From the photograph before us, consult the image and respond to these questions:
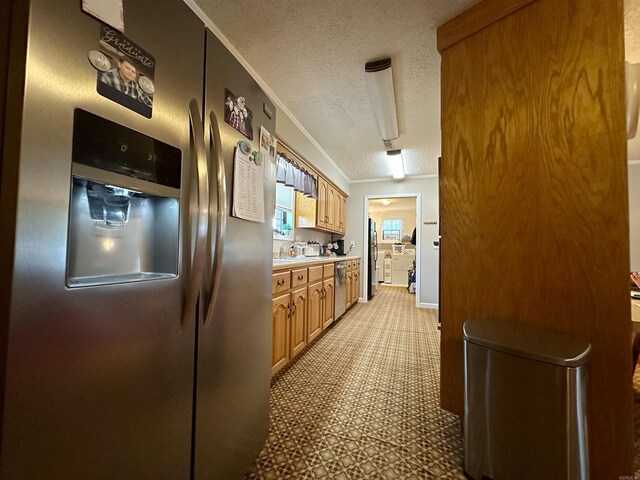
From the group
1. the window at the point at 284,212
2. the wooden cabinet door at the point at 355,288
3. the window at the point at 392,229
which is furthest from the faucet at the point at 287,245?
the window at the point at 392,229

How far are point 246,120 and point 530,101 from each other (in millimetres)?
1360

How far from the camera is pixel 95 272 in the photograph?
0.63m

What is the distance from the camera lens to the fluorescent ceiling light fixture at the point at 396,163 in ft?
11.7

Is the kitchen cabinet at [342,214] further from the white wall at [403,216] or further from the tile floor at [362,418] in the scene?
the white wall at [403,216]

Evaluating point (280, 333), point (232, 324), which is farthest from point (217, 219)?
point (280, 333)

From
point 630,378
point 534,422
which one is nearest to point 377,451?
point 534,422

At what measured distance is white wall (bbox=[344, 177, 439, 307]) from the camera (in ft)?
14.9

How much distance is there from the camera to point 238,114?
3.46 feet

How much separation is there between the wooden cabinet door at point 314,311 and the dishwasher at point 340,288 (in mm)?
556

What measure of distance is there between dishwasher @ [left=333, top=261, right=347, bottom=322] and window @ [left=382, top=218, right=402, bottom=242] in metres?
5.32

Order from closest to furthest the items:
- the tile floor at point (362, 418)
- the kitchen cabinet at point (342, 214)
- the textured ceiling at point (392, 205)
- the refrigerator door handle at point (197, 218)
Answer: the refrigerator door handle at point (197, 218), the tile floor at point (362, 418), the kitchen cabinet at point (342, 214), the textured ceiling at point (392, 205)

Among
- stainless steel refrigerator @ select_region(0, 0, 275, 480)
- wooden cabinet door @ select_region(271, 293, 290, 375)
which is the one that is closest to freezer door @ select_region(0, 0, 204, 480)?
stainless steel refrigerator @ select_region(0, 0, 275, 480)

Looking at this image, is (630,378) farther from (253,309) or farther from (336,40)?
(336,40)

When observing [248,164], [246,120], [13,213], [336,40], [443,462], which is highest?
[336,40]
